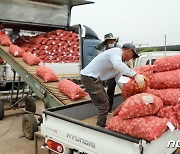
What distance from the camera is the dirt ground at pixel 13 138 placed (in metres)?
4.55

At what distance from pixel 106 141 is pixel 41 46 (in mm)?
5142

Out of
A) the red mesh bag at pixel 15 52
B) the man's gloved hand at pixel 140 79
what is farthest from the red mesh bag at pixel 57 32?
the man's gloved hand at pixel 140 79

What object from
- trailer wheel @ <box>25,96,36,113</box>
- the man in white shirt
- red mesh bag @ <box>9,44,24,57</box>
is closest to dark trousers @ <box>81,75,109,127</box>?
the man in white shirt

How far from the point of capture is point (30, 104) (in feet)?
21.7

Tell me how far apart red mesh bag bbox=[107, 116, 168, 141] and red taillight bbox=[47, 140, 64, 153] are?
2.48ft

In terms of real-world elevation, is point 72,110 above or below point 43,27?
below

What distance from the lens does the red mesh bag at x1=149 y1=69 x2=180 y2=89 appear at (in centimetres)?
294

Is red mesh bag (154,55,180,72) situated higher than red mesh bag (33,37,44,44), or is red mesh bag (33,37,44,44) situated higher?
red mesh bag (33,37,44,44)

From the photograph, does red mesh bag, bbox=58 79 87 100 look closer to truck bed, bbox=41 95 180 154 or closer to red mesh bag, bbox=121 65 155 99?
truck bed, bbox=41 95 180 154

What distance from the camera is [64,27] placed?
7926 mm

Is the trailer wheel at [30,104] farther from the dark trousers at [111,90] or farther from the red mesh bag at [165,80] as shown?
the red mesh bag at [165,80]

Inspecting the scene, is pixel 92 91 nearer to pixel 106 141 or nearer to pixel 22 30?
pixel 106 141

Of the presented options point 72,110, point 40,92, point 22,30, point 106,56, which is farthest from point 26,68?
point 22,30

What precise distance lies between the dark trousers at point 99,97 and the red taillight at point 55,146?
670mm
